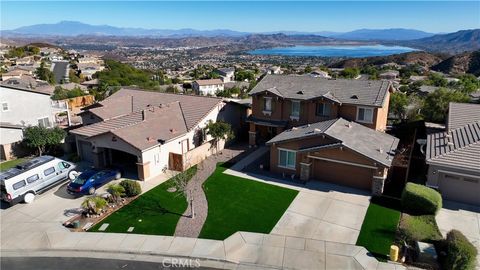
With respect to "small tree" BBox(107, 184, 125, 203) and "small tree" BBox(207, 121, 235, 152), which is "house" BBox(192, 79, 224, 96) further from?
"small tree" BBox(107, 184, 125, 203)

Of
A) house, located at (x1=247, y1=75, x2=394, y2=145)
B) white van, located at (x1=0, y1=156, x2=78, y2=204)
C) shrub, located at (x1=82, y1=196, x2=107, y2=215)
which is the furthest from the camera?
house, located at (x1=247, y1=75, x2=394, y2=145)

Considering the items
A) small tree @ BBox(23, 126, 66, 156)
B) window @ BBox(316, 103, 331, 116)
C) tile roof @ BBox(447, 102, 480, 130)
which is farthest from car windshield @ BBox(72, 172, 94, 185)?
tile roof @ BBox(447, 102, 480, 130)

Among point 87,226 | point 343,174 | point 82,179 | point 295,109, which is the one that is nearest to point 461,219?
point 343,174

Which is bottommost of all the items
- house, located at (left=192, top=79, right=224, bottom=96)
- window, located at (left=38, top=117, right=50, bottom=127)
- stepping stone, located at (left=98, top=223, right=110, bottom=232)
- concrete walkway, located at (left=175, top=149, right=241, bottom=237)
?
house, located at (left=192, top=79, right=224, bottom=96)

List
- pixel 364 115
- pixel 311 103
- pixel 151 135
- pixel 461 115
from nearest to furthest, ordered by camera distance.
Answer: pixel 461 115
pixel 151 135
pixel 364 115
pixel 311 103

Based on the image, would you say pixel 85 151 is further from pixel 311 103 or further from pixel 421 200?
A: pixel 421 200

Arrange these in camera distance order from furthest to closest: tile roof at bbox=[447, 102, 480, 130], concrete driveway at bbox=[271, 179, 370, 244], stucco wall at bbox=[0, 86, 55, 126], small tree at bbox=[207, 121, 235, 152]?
stucco wall at bbox=[0, 86, 55, 126], small tree at bbox=[207, 121, 235, 152], tile roof at bbox=[447, 102, 480, 130], concrete driveway at bbox=[271, 179, 370, 244]
